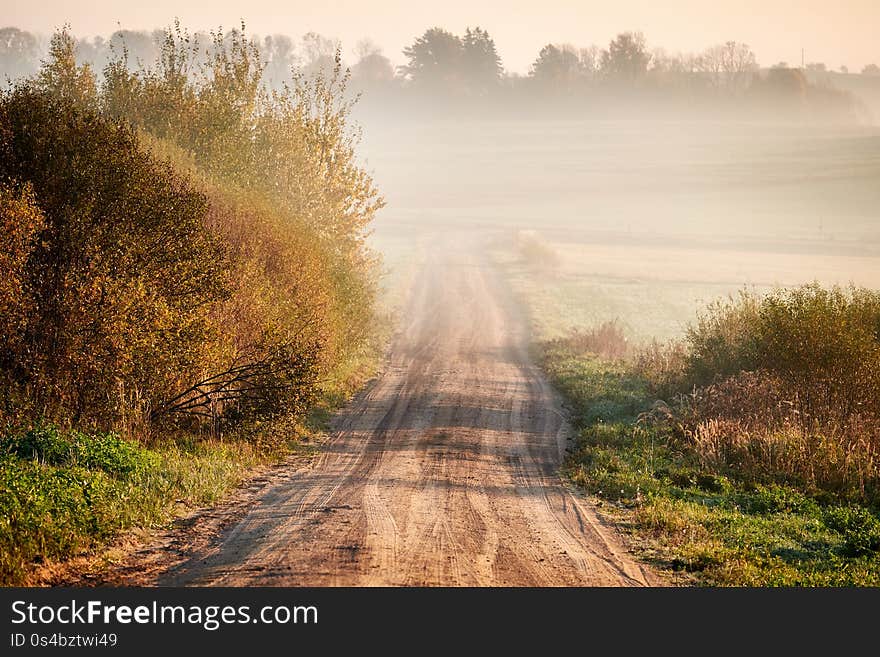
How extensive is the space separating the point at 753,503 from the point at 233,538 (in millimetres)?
9540

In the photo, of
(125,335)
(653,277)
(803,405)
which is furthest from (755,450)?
(653,277)

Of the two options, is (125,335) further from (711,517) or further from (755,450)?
(755,450)

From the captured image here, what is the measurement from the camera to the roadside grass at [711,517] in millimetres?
11719

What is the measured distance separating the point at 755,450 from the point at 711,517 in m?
4.54

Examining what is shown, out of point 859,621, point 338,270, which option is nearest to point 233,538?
point 859,621

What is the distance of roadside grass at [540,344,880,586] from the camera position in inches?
461

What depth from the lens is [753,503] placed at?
50.7 ft

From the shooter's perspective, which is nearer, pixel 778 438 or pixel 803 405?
pixel 778 438

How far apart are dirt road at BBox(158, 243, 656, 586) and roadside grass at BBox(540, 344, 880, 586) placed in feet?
2.38

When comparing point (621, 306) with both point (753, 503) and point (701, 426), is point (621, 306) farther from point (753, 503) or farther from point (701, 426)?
point (753, 503)

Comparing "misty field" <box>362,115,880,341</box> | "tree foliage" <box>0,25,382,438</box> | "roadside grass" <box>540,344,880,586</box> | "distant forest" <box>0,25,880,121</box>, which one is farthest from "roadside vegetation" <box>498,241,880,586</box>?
"distant forest" <box>0,25,880,121</box>

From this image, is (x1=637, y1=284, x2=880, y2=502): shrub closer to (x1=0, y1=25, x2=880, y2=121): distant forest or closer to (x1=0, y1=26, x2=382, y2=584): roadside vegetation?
(x1=0, y1=26, x2=382, y2=584): roadside vegetation

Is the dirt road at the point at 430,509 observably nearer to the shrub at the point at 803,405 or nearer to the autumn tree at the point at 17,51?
the shrub at the point at 803,405

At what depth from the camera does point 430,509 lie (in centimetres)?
1405
